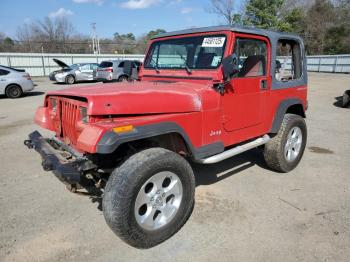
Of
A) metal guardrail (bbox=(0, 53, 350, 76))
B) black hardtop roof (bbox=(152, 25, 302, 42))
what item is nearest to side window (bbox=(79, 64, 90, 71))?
metal guardrail (bbox=(0, 53, 350, 76))

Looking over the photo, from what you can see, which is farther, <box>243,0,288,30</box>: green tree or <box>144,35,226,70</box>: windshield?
<box>243,0,288,30</box>: green tree

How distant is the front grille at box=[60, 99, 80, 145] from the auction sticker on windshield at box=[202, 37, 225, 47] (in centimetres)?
174

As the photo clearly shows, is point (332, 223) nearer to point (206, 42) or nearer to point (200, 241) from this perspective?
point (200, 241)

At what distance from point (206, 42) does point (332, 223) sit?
8.32 ft

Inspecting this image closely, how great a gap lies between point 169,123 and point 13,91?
43.8ft

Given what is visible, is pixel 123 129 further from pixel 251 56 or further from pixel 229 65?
pixel 251 56

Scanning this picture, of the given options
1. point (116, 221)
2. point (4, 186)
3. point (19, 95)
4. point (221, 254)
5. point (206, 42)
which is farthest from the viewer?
point (19, 95)

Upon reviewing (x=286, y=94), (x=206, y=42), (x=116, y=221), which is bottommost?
(x=116, y=221)

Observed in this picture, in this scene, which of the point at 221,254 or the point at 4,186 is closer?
the point at 221,254

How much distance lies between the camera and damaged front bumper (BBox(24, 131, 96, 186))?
2879mm

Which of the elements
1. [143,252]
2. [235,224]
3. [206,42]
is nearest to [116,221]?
[143,252]

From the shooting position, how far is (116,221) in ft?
9.11

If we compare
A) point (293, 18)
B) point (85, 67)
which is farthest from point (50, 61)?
point (293, 18)

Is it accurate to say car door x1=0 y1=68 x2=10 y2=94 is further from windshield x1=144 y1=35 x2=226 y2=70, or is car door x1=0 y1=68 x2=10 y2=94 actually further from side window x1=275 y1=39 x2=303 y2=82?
side window x1=275 y1=39 x2=303 y2=82
